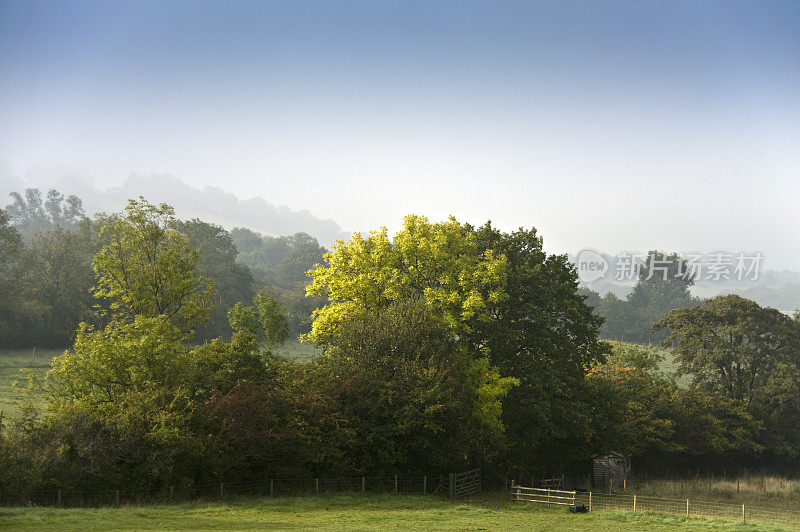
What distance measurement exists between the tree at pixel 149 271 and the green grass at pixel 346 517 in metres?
14.4

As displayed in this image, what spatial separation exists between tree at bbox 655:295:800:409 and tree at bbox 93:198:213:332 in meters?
46.4

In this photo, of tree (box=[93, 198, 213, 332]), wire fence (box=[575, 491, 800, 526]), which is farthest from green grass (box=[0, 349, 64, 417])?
wire fence (box=[575, 491, 800, 526])

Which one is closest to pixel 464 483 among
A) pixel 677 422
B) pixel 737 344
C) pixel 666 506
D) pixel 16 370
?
pixel 666 506

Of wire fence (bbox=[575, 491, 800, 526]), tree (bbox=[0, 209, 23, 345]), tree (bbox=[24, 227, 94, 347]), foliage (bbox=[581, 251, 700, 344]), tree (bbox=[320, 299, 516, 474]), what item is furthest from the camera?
foliage (bbox=[581, 251, 700, 344])

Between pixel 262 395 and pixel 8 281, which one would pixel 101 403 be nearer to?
pixel 262 395

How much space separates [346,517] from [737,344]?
50064 mm

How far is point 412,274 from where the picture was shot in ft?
149

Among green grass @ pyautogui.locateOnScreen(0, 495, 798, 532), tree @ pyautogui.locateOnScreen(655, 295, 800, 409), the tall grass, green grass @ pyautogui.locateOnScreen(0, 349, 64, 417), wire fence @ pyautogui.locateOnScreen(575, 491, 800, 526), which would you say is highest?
tree @ pyautogui.locateOnScreen(655, 295, 800, 409)

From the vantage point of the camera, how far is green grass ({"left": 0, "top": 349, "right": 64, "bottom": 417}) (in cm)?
4938

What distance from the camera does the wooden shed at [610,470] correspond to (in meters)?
50.5

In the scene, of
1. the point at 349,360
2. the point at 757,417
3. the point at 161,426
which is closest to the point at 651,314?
the point at 757,417

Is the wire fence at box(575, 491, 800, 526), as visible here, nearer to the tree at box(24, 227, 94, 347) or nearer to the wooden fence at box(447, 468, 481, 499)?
the wooden fence at box(447, 468, 481, 499)

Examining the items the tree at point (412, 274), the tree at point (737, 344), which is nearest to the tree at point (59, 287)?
the tree at point (412, 274)

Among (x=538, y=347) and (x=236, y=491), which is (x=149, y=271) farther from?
(x=538, y=347)
